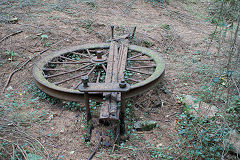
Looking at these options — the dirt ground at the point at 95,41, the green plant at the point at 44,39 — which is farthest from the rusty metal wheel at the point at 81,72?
the green plant at the point at 44,39

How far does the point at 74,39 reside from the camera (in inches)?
228

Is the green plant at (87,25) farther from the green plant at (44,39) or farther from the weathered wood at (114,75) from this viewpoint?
the weathered wood at (114,75)

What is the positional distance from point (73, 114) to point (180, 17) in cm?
614

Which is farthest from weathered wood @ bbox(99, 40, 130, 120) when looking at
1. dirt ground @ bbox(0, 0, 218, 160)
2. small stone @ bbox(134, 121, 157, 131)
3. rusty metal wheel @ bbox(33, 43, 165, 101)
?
small stone @ bbox(134, 121, 157, 131)

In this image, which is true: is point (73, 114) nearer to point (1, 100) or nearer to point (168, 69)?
point (1, 100)

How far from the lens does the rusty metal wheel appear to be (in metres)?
3.47

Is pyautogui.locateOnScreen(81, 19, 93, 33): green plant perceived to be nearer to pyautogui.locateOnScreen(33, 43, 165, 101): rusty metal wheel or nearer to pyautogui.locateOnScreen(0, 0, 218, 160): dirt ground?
pyautogui.locateOnScreen(0, 0, 218, 160): dirt ground

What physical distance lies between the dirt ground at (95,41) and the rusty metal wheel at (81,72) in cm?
38

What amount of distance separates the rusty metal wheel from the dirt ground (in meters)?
0.38

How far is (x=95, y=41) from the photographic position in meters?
5.89

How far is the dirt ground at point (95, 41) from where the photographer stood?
10.3 feet

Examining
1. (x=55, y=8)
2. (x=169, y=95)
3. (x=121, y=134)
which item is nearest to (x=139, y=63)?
(x=169, y=95)

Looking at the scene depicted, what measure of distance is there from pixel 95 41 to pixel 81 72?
151 centimetres

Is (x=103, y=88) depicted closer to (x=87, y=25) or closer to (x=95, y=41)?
(x=95, y=41)
